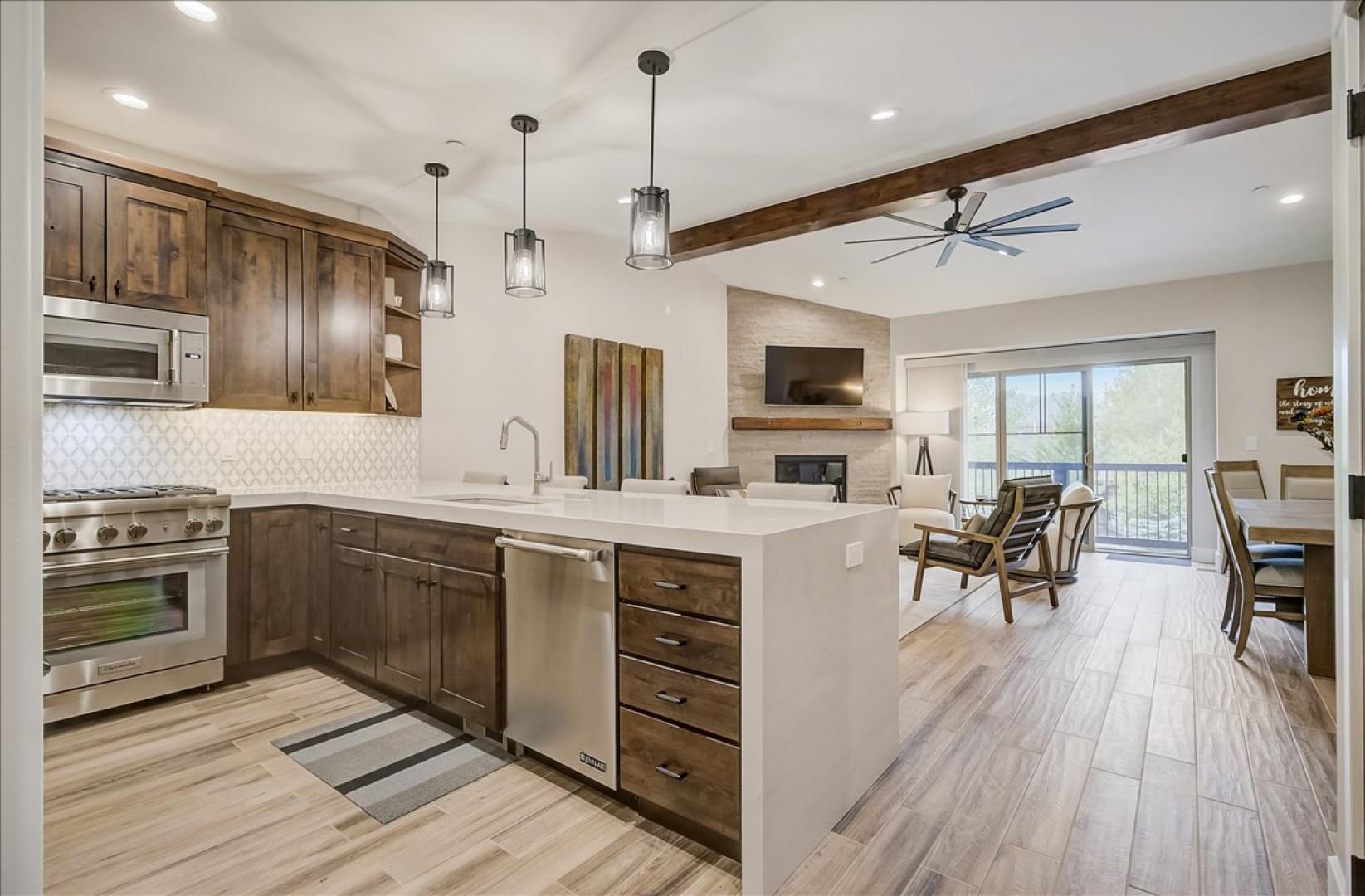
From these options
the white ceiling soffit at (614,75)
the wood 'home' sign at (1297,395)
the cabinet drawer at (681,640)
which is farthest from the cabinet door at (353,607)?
the wood 'home' sign at (1297,395)

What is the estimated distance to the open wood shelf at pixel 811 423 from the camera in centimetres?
722

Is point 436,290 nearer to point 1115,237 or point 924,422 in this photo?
point 1115,237

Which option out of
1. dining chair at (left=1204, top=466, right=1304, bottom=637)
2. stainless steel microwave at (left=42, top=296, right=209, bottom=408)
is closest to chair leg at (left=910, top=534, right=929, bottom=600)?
dining chair at (left=1204, top=466, right=1304, bottom=637)

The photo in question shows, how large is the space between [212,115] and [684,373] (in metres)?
4.30

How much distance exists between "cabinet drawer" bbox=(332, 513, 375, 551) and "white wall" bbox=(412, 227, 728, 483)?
1329 mm

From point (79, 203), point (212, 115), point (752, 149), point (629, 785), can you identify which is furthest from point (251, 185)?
point (629, 785)

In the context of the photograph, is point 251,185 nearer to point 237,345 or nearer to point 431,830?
point 237,345

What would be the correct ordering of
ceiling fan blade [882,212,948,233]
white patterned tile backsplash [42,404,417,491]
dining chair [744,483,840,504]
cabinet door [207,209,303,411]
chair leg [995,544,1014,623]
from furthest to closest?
ceiling fan blade [882,212,948,233] → chair leg [995,544,1014,623] → cabinet door [207,209,303,411] → white patterned tile backsplash [42,404,417,491] → dining chair [744,483,840,504]

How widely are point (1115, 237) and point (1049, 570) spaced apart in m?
2.64

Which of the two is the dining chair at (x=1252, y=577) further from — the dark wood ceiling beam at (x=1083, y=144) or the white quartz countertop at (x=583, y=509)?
the white quartz countertop at (x=583, y=509)

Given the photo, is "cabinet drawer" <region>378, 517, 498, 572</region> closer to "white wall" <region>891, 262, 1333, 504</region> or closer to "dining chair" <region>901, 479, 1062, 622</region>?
"dining chair" <region>901, 479, 1062, 622</region>

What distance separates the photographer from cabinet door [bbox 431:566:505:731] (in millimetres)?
2314

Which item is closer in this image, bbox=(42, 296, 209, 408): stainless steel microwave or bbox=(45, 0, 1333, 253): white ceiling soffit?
bbox=(45, 0, 1333, 253): white ceiling soffit

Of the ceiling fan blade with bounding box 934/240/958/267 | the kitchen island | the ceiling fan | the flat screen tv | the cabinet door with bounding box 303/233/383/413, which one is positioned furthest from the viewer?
the flat screen tv
